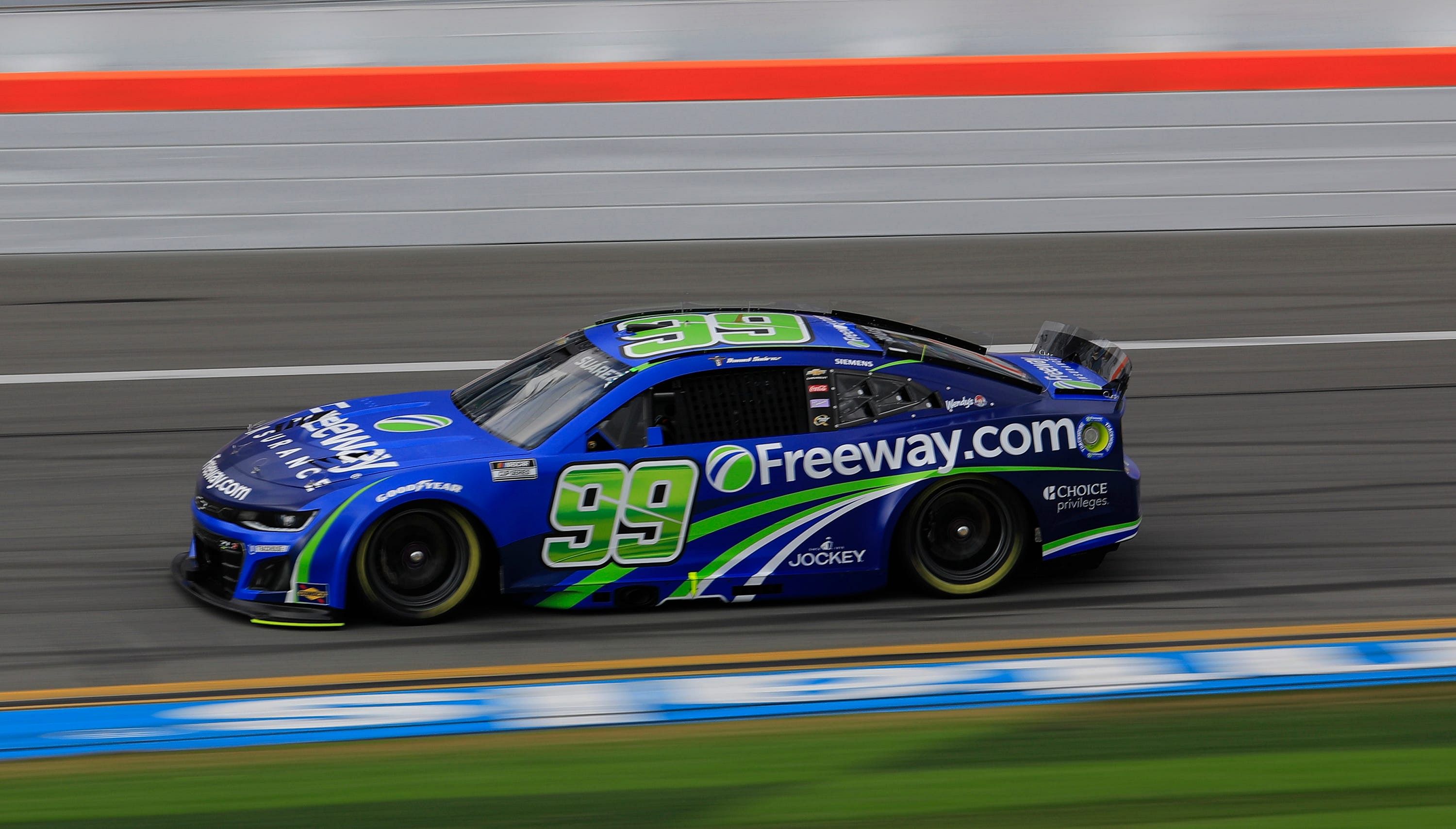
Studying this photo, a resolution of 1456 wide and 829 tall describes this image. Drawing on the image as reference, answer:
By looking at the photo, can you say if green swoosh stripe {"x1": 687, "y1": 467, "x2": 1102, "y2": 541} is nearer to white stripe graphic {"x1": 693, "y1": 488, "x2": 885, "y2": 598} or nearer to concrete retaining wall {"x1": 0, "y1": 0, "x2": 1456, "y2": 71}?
white stripe graphic {"x1": 693, "y1": 488, "x2": 885, "y2": 598}

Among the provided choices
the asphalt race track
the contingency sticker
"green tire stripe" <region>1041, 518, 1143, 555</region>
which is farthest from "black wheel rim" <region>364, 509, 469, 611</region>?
"green tire stripe" <region>1041, 518, 1143, 555</region>

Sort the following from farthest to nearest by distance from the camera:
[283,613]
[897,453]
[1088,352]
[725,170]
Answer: [725,170]
[1088,352]
[897,453]
[283,613]

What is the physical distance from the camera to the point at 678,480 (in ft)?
22.3

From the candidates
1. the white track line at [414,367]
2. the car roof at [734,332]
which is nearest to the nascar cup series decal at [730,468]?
the car roof at [734,332]

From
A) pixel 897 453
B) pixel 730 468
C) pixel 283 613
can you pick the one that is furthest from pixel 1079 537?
pixel 283 613

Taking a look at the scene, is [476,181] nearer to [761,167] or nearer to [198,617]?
[761,167]

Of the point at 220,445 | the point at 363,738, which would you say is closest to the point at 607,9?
the point at 220,445

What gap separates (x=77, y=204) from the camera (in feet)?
40.5

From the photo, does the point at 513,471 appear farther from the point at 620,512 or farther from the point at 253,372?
the point at 253,372

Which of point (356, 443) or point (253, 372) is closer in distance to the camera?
point (356, 443)

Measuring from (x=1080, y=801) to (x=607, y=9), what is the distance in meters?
9.76

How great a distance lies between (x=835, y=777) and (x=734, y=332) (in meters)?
2.44

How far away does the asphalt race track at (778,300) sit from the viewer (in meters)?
6.80

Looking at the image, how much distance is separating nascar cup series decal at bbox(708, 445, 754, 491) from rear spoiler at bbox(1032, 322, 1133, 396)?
1.77m
